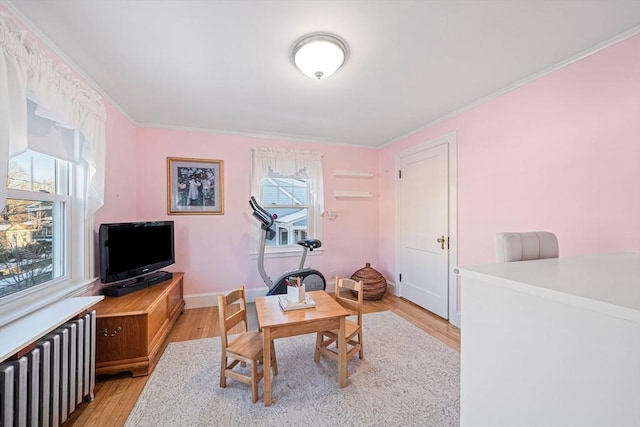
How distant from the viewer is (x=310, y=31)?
62.6 inches

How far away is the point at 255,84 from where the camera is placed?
2.23 meters

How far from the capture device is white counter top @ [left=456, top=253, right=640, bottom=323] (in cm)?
58

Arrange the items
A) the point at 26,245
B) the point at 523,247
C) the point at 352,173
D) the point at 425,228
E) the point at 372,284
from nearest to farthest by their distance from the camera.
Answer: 1. the point at 523,247
2. the point at 26,245
3. the point at 425,228
4. the point at 372,284
5. the point at 352,173

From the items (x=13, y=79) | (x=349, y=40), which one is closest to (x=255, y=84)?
(x=349, y=40)

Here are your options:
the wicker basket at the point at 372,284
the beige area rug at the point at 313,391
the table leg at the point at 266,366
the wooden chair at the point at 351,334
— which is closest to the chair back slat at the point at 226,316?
the table leg at the point at 266,366

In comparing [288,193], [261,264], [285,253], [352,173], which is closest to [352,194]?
[352,173]

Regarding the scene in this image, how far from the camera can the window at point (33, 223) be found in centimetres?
151

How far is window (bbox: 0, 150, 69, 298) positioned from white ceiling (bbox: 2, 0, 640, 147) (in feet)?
2.79

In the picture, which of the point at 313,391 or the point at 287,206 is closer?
the point at 313,391

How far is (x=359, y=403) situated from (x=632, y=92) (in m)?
2.66

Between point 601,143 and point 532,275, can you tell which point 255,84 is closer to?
point 532,275

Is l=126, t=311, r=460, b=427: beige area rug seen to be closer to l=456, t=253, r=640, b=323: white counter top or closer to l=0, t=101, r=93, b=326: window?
l=0, t=101, r=93, b=326: window

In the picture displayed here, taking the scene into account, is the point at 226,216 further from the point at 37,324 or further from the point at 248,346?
the point at 37,324

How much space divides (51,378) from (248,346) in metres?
1.03
